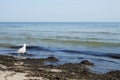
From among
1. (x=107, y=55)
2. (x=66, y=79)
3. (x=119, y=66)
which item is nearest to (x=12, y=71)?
(x=66, y=79)

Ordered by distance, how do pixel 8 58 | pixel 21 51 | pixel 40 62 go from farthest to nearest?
pixel 21 51 → pixel 8 58 → pixel 40 62

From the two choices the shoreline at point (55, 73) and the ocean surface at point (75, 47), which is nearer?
the shoreline at point (55, 73)

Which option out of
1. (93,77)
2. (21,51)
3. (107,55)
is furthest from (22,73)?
(107,55)

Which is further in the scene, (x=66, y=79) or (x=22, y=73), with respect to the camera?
(x=22, y=73)

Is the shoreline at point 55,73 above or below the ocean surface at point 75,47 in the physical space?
above

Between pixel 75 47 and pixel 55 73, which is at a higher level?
pixel 55 73

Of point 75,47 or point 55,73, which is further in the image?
point 75,47

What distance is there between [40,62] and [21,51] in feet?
13.4

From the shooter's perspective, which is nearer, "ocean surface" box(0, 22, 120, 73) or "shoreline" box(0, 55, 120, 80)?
"shoreline" box(0, 55, 120, 80)

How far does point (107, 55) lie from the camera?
18.7 metres

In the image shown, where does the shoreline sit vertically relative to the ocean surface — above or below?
above

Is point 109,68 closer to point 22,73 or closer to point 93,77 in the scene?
point 93,77

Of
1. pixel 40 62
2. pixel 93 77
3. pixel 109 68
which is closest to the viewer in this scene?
pixel 93 77

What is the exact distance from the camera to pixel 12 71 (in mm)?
11703
